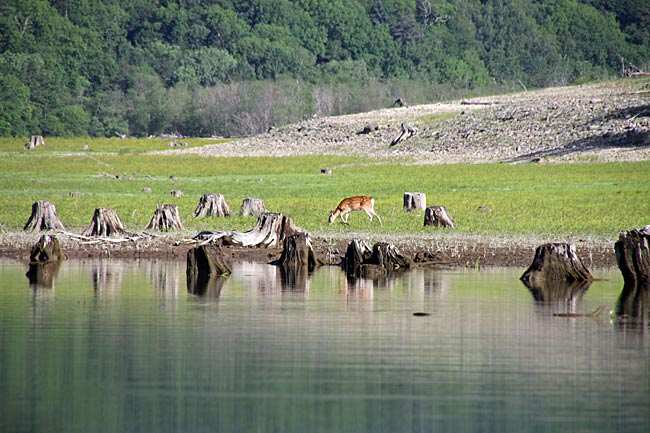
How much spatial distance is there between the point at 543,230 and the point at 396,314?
11.9 metres

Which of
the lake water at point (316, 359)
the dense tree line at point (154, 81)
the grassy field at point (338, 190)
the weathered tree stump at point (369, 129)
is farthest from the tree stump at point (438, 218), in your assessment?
the dense tree line at point (154, 81)

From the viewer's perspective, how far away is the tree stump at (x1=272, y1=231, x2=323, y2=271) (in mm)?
22547

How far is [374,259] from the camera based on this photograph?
2206cm

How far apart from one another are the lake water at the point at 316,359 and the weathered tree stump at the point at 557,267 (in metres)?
0.61

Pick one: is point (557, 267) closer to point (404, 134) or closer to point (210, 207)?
point (210, 207)

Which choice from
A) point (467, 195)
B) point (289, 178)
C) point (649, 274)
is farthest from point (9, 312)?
point (289, 178)

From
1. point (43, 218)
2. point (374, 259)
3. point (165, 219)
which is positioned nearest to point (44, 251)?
point (43, 218)

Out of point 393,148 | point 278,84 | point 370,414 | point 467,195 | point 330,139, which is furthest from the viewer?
point 278,84

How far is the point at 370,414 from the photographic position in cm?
1103

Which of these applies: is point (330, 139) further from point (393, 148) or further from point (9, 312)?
point (9, 312)

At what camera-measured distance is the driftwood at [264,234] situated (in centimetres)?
2462

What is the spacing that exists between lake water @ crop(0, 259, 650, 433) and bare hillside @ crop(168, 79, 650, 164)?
1602 inches

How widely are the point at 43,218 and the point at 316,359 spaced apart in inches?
629

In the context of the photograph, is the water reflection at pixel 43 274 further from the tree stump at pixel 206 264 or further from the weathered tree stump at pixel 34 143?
the weathered tree stump at pixel 34 143
